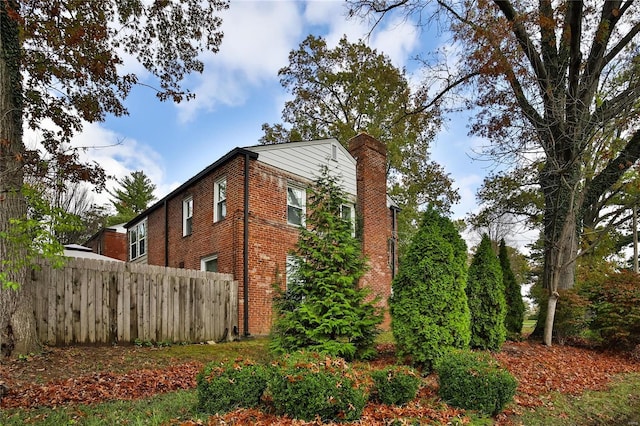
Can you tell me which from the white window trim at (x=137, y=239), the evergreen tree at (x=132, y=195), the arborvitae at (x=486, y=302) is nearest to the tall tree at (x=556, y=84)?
the arborvitae at (x=486, y=302)

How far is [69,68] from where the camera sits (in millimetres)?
8055

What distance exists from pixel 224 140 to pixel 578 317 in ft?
45.5

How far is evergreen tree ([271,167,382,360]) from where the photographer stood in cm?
589

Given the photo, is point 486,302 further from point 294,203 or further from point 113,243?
point 113,243

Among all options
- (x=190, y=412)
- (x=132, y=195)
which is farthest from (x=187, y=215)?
(x=132, y=195)

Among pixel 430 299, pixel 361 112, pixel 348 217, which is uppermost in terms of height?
pixel 361 112

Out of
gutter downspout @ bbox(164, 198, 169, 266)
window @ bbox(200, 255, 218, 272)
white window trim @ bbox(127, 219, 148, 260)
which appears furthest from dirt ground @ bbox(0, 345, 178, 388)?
white window trim @ bbox(127, 219, 148, 260)

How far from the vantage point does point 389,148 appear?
72.8 feet

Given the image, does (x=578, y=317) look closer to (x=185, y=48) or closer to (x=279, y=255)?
(x=279, y=255)

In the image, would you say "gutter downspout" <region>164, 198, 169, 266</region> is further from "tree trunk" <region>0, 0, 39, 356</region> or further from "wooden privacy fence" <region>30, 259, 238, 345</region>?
"tree trunk" <region>0, 0, 39, 356</region>

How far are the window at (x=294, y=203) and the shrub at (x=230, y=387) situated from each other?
29.3ft

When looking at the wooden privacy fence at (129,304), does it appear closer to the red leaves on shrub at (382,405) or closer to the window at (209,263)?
the window at (209,263)

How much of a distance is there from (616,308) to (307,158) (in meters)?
9.40

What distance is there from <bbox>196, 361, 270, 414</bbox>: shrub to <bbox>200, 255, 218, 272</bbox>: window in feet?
28.0
